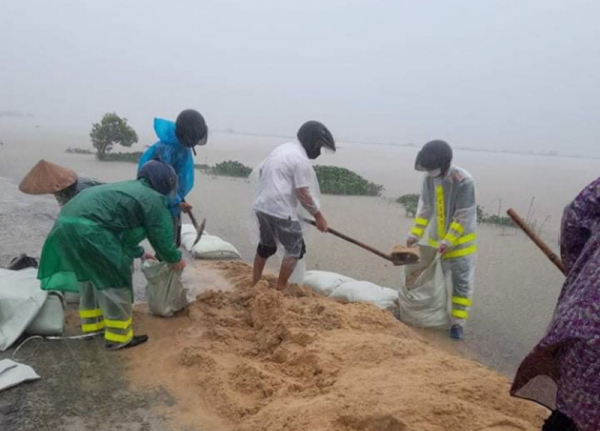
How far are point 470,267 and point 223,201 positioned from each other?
250 inches

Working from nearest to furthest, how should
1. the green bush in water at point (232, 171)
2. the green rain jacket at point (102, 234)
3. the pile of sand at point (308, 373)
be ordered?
the pile of sand at point (308, 373)
the green rain jacket at point (102, 234)
the green bush in water at point (232, 171)

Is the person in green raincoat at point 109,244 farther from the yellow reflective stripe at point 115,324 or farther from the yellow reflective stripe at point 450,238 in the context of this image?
the yellow reflective stripe at point 450,238

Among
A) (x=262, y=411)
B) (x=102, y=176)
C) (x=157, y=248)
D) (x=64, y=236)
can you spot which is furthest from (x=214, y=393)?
(x=102, y=176)

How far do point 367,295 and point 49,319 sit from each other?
7.73ft

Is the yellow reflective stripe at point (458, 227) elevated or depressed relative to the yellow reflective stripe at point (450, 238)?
elevated

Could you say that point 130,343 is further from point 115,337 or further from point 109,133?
point 109,133

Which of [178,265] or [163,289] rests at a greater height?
[178,265]

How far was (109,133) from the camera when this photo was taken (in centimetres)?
1495

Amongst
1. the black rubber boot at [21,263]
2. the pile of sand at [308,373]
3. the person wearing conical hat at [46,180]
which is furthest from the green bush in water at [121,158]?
the pile of sand at [308,373]

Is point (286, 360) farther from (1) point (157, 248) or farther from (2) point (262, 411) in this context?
(1) point (157, 248)

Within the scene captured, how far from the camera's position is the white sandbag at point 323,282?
4.30 metres

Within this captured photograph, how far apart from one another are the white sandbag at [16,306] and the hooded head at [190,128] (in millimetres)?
1418

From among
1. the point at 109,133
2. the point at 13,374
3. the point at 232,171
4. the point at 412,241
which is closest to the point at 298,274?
the point at 412,241

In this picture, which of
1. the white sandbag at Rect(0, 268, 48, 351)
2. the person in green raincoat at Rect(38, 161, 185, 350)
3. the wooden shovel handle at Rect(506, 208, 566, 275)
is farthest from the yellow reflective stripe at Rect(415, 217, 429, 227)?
the white sandbag at Rect(0, 268, 48, 351)
